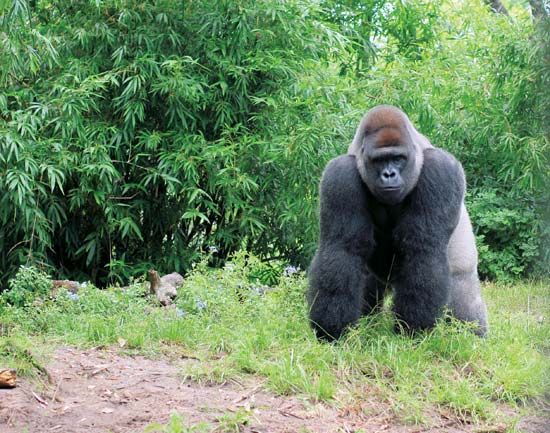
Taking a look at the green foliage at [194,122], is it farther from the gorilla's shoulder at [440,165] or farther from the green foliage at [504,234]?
the gorilla's shoulder at [440,165]

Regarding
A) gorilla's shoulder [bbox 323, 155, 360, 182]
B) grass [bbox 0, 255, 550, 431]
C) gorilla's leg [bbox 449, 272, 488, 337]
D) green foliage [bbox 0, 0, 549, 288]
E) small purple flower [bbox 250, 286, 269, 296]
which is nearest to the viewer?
grass [bbox 0, 255, 550, 431]

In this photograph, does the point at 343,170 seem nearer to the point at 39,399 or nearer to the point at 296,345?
the point at 296,345

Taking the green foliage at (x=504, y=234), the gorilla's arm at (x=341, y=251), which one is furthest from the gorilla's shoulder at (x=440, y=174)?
the green foliage at (x=504, y=234)

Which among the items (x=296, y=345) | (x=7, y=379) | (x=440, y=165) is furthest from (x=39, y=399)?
(x=440, y=165)

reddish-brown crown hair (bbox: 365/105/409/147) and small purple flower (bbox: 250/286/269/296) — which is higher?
reddish-brown crown hair (bbox: 365/105/409/147)

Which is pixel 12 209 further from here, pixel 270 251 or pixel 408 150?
pixel 408 150

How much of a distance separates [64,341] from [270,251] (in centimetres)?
313

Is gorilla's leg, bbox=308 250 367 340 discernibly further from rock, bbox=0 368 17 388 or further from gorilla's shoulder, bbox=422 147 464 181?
rock, bbox=0 368 17 388

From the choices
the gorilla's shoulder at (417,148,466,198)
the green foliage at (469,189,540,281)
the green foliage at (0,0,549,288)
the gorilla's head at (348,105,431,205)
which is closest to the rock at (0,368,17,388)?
the gorilla's head at (348,105,431,205)

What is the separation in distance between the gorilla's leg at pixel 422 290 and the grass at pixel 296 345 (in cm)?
9

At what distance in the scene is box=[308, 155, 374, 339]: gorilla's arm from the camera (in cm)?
399

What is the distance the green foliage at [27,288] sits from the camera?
4773mm

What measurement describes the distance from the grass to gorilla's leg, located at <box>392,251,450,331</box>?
91 millimetres

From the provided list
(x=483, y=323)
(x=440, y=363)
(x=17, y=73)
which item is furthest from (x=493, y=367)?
(x=17, y=73)
